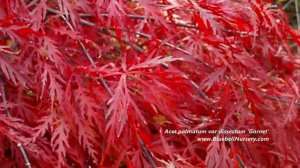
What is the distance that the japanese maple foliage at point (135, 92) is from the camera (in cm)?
103

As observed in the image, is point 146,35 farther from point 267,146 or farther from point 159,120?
point 267,146

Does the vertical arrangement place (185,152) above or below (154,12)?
below

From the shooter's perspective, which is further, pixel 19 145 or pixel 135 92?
pixel 135 92

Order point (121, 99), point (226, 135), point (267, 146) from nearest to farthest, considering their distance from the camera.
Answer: point (121, 99) < point (226, 135) < point (267, 146)

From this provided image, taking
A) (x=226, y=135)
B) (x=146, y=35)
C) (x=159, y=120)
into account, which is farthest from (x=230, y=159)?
(x=146, y=35)

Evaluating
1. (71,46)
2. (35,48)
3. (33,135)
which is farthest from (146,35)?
(33,135)

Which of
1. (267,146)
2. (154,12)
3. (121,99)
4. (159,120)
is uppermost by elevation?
(154,12)

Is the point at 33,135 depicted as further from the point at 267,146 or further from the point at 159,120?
the point at 267,146

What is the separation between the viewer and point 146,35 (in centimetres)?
133

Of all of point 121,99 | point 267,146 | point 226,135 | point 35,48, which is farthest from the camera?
point 267,146

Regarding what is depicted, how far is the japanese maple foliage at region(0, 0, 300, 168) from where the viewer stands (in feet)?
3.38

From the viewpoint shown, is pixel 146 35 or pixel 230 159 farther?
pixel 146 35

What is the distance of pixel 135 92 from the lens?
1134mm

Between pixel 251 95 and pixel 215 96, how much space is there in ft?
0.51
